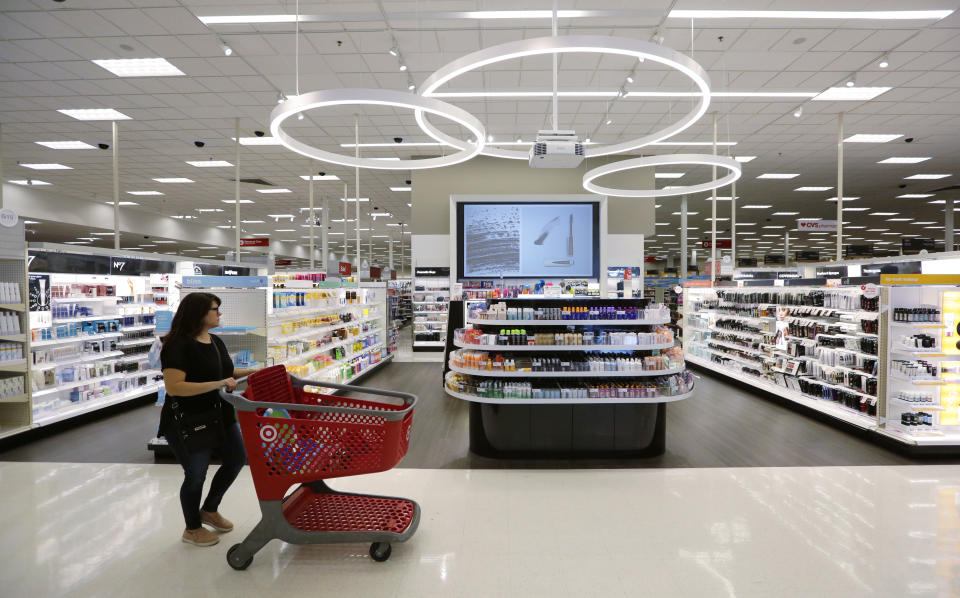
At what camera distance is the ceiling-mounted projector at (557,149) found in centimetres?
463

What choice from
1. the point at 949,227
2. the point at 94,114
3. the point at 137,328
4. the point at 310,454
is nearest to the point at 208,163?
the point at 94,114

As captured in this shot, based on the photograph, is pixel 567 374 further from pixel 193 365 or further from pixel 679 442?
pixel 193 365

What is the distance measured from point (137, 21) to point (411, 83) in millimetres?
3384

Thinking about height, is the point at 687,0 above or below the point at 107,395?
above

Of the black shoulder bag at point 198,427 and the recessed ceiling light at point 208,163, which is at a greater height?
the recessed ceiling light at point 208,163

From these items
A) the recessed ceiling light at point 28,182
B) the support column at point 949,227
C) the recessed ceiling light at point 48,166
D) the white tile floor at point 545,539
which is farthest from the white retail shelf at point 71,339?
the support column at point 949,227

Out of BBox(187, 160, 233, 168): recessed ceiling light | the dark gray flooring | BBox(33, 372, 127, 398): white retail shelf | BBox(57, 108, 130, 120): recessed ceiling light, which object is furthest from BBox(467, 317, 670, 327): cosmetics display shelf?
BBox(187, 160, 233, 168): recessed ceiling light

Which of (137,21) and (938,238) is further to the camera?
(938,238)

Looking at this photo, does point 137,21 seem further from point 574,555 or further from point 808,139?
point 808,139

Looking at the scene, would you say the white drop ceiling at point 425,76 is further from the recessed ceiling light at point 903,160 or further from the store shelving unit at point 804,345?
the store shelving unit at point 804,345

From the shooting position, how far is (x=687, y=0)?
5293mm

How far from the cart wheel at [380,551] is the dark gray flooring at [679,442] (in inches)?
64.1

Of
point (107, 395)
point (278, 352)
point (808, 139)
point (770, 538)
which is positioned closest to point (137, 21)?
point (278, 352)

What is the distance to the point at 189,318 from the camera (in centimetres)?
298
